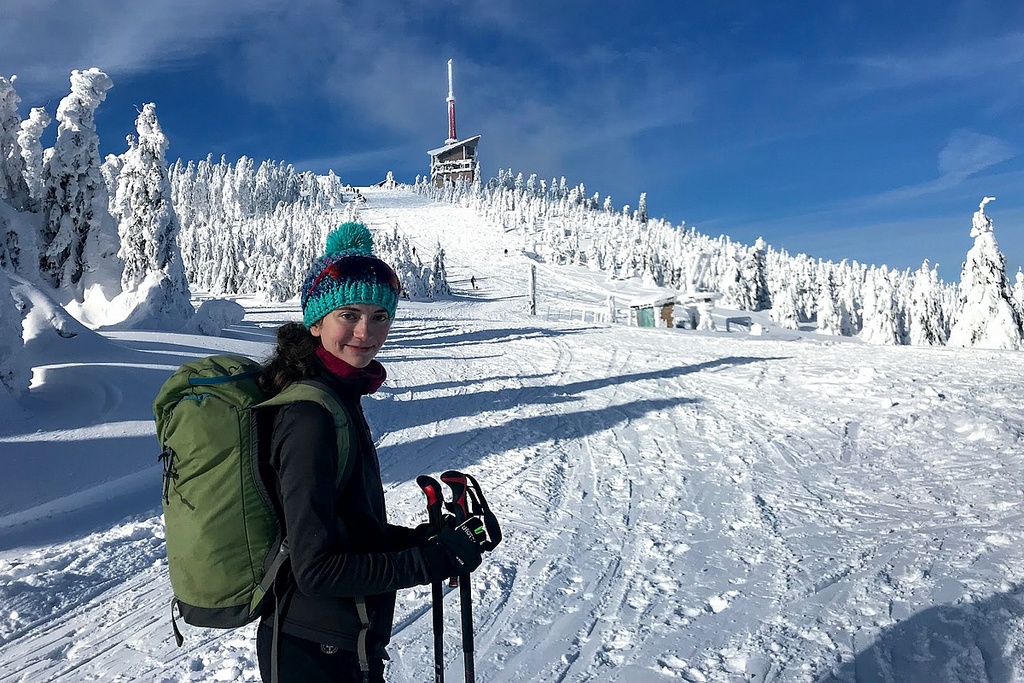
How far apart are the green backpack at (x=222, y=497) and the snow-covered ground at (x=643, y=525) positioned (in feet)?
7.60

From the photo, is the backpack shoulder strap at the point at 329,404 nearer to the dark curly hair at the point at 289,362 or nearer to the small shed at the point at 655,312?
the dark curly hair at the point at 289,362

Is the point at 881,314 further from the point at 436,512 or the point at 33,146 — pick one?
the point at 436,512

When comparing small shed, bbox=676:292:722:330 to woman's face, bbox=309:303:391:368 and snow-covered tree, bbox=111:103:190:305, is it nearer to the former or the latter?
snow-covered tree, bbox=111:103:190:305

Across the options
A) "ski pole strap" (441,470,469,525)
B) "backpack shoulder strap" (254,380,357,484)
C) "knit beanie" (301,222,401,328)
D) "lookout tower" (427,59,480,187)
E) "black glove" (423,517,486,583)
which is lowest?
"black glove" (423,517,486,583)

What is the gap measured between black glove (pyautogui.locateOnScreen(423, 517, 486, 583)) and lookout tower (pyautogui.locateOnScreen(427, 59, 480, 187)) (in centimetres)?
17024

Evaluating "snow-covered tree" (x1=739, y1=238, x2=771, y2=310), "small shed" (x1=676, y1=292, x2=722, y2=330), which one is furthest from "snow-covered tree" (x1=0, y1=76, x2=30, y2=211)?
"snow-covered tree" (x1=739, y1=238, x2=771, y2=310)

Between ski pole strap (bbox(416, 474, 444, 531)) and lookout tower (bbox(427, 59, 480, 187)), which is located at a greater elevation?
lookout tower (bbox(427, 59, 480, 187))

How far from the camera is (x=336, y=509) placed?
177cm

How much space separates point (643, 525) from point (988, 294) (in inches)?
1201

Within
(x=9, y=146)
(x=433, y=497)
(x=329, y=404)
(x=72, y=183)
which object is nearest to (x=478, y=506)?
(x=433, y=497)

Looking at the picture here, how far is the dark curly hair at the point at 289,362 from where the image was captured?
1.88 metres

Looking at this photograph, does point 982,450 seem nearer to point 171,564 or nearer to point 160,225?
point 171,564

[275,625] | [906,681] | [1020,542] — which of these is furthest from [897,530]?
[275,625]

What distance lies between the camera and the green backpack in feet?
5.74
